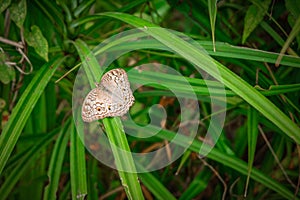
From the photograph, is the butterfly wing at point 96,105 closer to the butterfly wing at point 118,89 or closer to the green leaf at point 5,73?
the butterfly wing at point 118,89

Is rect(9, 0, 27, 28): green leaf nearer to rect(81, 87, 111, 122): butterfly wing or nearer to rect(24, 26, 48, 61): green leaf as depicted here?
rect(24, 26, 48, 61): green leaf

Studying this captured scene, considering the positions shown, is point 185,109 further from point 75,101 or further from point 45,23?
point 45,23

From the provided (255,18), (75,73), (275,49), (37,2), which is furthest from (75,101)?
(275,49)

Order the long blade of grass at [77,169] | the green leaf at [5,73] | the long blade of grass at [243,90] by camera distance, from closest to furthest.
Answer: the long blade of grass at [243,90] → the long blade of grass at [77,169] → the green leaf at [5,73]

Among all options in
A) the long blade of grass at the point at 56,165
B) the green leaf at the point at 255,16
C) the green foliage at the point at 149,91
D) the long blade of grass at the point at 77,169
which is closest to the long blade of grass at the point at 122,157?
the green foliage at the point at 149,91

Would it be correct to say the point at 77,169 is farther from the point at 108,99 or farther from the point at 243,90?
the point at 243,90

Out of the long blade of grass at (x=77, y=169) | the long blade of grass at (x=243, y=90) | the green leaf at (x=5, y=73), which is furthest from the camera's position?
the green leaf at (x=5, y=73)
